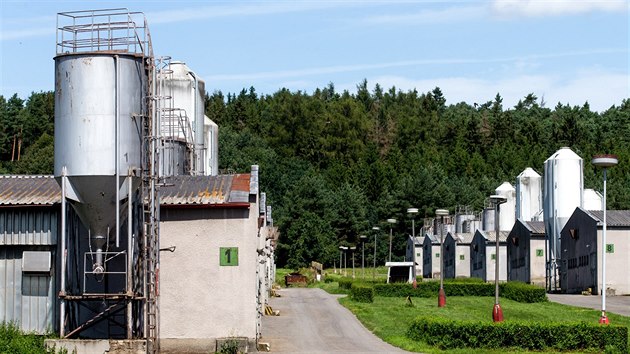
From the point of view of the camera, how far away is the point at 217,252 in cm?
3656

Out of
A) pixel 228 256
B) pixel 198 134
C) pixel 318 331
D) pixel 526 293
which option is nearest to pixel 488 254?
pixel 526 293

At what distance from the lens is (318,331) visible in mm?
43688

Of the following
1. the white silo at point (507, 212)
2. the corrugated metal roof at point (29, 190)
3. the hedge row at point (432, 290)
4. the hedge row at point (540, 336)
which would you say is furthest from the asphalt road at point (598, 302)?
the white silo at point (507, 212)

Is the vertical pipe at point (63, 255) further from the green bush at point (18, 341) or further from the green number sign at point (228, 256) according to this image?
the green number sign at point (228, 256)

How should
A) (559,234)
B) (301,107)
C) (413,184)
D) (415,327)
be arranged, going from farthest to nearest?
(301,107)
(413,184)
(559,234)
(415,327)

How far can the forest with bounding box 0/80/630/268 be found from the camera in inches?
5175

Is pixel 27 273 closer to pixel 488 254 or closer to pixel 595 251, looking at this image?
pixel 595 251

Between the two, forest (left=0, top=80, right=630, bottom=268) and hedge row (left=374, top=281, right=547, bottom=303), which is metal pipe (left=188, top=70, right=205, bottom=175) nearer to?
hedge row (left=374, top=281, right=547, bottom=303)

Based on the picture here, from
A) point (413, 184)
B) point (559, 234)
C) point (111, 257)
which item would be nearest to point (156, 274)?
point (111, 257)

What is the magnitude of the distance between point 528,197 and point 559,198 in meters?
12.9

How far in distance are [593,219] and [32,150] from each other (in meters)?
92.6

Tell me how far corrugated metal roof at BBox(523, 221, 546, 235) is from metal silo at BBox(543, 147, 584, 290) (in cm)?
200

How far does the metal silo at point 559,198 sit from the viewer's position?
8081 cm

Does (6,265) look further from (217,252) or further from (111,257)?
(217,252)
